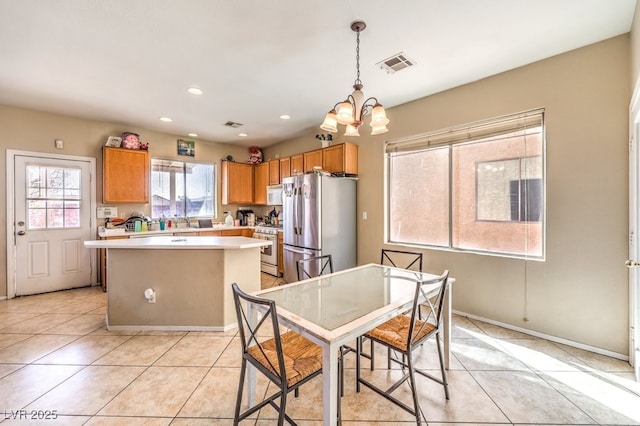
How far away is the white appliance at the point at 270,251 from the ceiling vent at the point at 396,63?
3.23 metres

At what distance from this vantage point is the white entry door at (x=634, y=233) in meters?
2.05

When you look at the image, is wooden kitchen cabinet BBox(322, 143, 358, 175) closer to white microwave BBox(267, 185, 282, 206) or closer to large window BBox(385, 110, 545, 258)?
large window BBox(385, 110, 545, 258)

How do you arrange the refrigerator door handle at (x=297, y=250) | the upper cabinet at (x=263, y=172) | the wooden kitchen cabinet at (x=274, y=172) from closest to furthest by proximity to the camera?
the refrigerator door handle at (x=297, y=250)
the upper cabinet at (x=263, y=172)
the wooden kitchen cabinet at (x=274, y=172)

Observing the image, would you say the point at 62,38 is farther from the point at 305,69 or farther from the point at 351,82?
the point at 351,82

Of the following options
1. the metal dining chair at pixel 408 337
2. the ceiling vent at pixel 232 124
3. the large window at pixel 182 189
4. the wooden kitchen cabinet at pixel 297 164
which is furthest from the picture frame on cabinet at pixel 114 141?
the metal dining chair at pixel 408 337

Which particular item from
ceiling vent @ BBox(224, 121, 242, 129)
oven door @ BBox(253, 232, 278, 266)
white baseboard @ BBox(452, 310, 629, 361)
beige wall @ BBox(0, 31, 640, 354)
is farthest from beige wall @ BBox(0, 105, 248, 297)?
white baseboard @ BBox(452, 310, 629, 361)

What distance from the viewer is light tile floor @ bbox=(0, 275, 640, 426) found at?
1686 millimetres

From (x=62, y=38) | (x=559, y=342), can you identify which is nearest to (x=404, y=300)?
(x=559, y=342)

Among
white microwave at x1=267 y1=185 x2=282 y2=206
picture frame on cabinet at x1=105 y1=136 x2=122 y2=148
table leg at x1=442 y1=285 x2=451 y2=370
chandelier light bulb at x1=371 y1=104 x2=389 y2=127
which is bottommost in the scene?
table leg at x1=442 y1=285 x2=451 y2=370

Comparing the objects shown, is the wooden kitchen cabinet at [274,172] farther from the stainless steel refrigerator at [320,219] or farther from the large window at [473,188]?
the large window at [473,188]

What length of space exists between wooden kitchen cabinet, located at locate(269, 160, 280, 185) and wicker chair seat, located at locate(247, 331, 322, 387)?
4096 millimetres

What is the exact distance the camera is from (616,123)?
2.28 m

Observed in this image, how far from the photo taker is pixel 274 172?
5.57 meters

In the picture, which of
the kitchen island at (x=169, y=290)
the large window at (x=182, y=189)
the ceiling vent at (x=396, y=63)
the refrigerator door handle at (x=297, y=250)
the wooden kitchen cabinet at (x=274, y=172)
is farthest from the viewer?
the wooden kitchen cabinet at (x=274, y=172)
